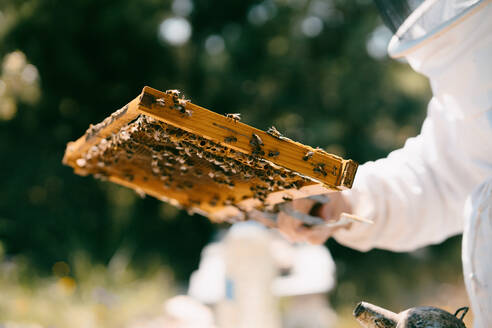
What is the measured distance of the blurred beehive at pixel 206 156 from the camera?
0.98 meters

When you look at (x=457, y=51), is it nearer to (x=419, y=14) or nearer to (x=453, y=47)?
(x=453, y=47)

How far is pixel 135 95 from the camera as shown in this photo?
6.16 metres

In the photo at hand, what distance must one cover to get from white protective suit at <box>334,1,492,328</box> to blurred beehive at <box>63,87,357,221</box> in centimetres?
43

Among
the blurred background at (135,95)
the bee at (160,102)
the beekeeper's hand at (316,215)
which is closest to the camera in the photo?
the bee at (160,102)

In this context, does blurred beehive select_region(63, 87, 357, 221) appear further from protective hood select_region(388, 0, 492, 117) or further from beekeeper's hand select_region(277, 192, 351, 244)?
protective hood select_region(388, 0, 492, 117)

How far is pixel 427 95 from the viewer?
7.56 meters

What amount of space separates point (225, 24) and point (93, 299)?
454 cm

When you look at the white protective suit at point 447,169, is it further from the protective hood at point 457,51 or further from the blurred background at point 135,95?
the blurred background at point 135,95

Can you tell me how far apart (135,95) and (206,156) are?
529 cm

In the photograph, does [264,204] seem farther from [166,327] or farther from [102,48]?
[102,48]

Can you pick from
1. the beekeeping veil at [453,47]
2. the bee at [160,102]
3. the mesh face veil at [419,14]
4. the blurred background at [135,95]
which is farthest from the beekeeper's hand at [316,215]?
the blurred background at [135,95]

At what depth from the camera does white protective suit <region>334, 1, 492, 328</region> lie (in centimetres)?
120

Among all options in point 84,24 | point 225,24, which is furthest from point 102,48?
point 225,24

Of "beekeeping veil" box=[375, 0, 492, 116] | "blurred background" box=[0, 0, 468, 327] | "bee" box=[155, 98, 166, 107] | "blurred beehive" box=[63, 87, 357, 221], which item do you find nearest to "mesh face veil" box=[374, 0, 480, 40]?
"beekeeping veil" box=[375, 0, 492, 116]
